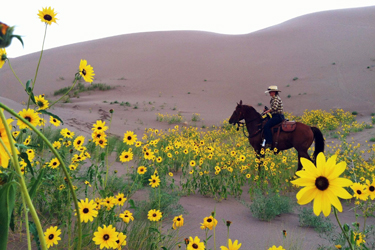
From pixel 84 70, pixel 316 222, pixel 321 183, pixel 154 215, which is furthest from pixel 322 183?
pixel 316 222

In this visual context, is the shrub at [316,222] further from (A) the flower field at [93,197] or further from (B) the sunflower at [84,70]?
(B) the sunflower at [84,70]

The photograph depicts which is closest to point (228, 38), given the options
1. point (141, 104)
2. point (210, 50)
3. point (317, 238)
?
point (210, 50)

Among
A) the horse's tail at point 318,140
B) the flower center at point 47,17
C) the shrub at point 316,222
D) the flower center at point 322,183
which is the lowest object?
the shrub at point 316,222

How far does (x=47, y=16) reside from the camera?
2.32 meters

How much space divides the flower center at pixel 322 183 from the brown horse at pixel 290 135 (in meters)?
4.58

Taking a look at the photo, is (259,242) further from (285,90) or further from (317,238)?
(285,90)

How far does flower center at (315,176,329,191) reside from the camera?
91 centimetres

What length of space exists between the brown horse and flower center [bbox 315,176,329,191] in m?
4.58

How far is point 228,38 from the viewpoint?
4869cm

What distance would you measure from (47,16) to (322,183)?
256 centimetres

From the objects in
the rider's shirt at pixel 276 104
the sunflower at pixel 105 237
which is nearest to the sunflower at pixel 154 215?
the sunflower at pixel 105 237

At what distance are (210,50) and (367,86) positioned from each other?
24.0 m

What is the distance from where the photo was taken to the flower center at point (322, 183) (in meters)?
0.91

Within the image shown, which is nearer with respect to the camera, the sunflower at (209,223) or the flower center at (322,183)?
the flower center at (322,183)
